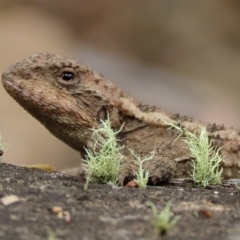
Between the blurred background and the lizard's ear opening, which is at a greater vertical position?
the blurred background

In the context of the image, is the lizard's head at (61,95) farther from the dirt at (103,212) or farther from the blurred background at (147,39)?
the blurred background at (147,39)

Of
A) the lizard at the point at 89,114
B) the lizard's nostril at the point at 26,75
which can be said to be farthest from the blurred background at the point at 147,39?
the lizard's nostril at the point at 26,75

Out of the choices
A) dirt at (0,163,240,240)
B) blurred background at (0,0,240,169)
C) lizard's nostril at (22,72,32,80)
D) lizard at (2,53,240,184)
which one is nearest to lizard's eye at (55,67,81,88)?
lizard at (2,53,240,184)

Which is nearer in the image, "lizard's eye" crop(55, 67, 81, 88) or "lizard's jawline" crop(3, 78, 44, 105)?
"lizard's jawline" crop(3, 78, 44, 105)

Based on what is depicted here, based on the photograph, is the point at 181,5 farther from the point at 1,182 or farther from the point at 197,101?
the point at 1,182

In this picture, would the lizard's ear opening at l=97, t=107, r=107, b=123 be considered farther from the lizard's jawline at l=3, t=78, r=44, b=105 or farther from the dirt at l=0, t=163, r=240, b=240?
the dirt at l=0, t=163, r=240, b=240

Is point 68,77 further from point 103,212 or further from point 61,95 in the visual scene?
point 103,212
